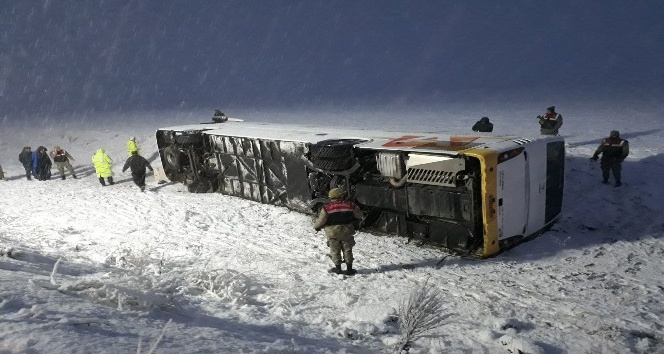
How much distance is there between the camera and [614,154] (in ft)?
34.6

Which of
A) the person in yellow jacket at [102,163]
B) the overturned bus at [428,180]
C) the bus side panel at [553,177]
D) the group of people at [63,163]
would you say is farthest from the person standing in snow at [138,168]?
the bus side panel at [553,177]

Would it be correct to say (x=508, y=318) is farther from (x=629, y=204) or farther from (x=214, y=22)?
(x=214, y=22)

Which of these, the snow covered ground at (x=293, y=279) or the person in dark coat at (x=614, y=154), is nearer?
the snow covered ground at (x=293, y=279)

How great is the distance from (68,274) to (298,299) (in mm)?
3432

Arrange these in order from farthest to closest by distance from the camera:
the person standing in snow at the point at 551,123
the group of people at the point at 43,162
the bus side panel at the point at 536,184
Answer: the group of people at the point at 43,162
the person standing in snow at the point at 551,123
the bus side panel at the point at 536,184

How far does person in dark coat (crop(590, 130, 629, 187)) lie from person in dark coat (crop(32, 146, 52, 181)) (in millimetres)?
19191

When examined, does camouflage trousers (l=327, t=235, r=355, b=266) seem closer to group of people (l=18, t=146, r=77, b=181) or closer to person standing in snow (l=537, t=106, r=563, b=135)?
person standing in snow (l=537, t=106, r=563, b=135)

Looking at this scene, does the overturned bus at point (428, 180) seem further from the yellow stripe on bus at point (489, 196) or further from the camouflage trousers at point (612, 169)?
the camouflage trousers at point (612, 169)

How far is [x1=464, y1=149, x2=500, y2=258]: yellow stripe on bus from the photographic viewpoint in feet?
24.5

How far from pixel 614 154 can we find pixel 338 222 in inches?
303

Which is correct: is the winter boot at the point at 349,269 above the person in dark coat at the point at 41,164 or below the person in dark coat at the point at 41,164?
below

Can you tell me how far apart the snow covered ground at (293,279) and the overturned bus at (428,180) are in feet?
1.52

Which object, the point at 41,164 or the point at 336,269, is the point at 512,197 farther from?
the point at 41,164

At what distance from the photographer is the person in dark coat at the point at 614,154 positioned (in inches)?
412
